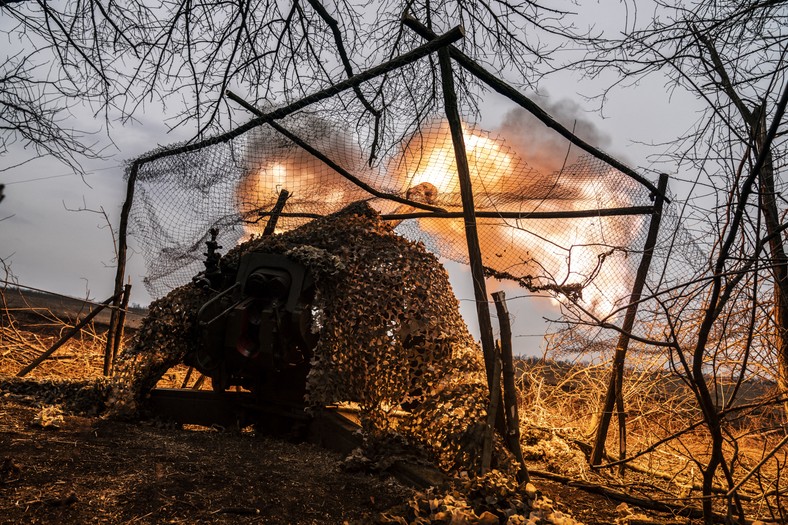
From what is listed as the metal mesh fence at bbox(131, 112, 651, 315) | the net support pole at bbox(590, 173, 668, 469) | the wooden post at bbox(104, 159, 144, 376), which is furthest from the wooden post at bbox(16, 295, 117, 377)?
the net support pole at bbox(590, 173, 668, 469)

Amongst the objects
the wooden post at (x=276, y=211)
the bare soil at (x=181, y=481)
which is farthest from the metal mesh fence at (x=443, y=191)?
the bare soil at (x=181, y=481)

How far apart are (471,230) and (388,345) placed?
1.18 meters

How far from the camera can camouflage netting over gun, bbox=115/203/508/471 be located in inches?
158

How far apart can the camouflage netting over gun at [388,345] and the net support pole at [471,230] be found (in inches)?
16.0

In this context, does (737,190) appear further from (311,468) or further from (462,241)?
(462,241)

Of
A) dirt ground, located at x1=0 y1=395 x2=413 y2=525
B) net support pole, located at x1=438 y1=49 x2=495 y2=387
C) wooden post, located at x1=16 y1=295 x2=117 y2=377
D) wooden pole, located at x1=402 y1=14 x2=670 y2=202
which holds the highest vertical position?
wooden pole, located at x1=402 y1=14 x2=670 y2=202

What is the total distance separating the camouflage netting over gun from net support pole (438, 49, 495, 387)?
41cm

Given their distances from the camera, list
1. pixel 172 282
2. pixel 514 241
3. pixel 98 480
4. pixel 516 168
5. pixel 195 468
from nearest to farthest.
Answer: pixel 98 480 → pixel 195 468 → pixel 516 168 → pixel 514 241 → pixel 172 282

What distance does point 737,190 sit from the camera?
8.67 feet

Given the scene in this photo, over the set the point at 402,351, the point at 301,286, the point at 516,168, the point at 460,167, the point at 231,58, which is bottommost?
the point at 402,351

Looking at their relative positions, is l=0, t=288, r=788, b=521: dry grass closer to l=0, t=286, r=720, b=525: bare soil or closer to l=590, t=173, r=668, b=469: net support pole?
l=590, t=173, r=668, b=469: net support pole

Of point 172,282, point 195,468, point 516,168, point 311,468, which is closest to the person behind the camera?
point 195,468

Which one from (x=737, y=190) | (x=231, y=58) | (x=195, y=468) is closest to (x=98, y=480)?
(x=195, y=468)

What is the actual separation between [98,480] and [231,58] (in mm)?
3493
